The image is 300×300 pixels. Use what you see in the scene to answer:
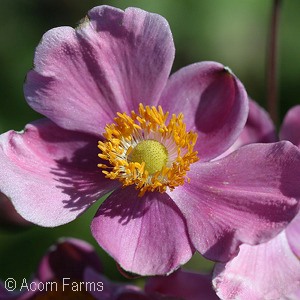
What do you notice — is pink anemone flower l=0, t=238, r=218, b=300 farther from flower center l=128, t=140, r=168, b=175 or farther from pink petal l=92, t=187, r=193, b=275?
flower center l=128, t=140, r=168, b=175

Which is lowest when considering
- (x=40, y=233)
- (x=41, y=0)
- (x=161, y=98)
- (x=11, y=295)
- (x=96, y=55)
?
(x=40, y=233)

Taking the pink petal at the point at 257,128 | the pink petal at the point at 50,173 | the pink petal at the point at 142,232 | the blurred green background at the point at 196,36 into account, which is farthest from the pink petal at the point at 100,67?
the blurred green background at the point at 196,36

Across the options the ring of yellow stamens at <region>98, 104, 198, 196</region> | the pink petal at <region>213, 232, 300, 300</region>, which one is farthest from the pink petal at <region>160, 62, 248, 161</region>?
the pink petal at <region>213, 232, 300, 300</region>

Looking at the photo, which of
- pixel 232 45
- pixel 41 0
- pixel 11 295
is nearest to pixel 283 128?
pixel 11 295

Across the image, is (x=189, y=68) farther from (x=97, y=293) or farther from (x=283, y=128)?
(x=97, y=293)

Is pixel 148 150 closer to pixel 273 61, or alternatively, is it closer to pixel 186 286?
pixel 186 286

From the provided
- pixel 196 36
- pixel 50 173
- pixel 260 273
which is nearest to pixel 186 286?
pixel 260 273
